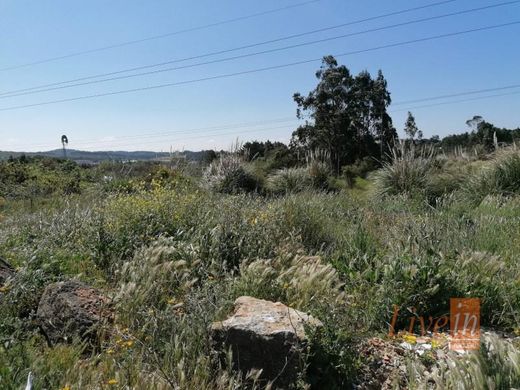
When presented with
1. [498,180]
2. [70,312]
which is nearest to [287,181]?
[498,180]

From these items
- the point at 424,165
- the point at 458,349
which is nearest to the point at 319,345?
the point at 458,349

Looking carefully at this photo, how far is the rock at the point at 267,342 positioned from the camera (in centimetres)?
295

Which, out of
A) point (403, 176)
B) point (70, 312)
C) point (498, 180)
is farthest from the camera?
point (403, 176)

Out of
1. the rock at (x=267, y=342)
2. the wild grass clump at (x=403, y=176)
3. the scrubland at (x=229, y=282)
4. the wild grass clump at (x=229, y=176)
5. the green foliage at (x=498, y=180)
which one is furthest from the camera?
the wild grass clump at (x=229, y=176)

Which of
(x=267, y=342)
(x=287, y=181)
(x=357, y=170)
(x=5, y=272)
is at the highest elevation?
(x=357, y=170)

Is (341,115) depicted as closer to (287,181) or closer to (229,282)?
(287,181)

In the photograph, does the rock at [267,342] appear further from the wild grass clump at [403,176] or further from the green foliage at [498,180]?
the wild grass clump at [403,176]

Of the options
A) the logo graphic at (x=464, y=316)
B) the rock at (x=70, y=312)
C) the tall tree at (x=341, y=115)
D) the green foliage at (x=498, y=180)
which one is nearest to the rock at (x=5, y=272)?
the rock at (x=70, y=312)

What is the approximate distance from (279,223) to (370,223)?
1786mm

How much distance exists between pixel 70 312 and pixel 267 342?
5.17 ft

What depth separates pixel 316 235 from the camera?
6.63 metres

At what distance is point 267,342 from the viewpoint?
A: 298 centimetres

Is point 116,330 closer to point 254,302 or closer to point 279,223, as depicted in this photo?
point 254,302

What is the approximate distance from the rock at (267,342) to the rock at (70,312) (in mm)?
1051
